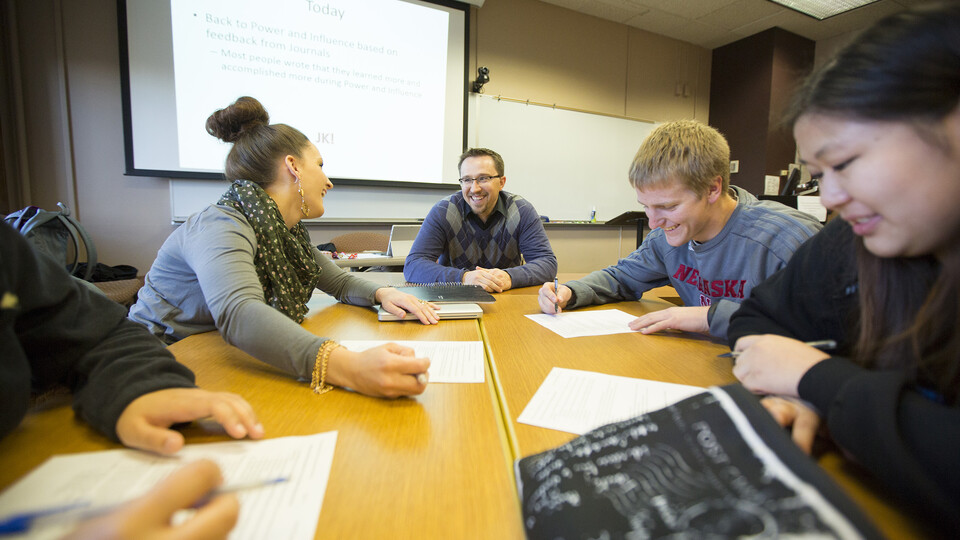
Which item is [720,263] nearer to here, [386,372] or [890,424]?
[890,424]

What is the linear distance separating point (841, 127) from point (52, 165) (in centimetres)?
378

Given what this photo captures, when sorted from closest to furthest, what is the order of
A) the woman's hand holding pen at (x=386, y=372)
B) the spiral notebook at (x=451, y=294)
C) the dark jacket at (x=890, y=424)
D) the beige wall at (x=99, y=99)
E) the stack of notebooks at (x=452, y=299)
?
the dark jacket at (x=890, y=424)
the woman's hand holding pen at (x=386, y=372)
the stack of notebooks at (x=452, y=299)
the spiral notebook at (x=451, y=294)
the beige wall at (x=99, y=99)

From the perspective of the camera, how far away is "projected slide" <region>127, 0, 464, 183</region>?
8.42ft

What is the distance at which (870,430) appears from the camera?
1.33ft

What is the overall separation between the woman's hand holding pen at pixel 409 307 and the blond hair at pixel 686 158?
A: 0.69 metres

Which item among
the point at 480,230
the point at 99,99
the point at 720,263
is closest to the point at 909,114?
the point at 720,263

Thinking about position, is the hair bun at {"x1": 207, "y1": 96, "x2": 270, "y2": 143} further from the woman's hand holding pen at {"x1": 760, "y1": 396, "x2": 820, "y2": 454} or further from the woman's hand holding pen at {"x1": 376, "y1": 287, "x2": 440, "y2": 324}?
the woman's hand holding pen at {"x1": 760, "y1": 396, "x2": 820, "y2": 454}

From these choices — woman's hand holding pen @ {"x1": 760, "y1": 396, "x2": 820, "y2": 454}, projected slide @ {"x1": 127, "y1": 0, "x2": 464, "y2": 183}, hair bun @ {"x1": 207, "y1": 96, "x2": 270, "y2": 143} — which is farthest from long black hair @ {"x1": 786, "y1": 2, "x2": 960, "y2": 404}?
projected slide @ {"x1": 127, "y1": 0, "x2": 464, "y2": 183}

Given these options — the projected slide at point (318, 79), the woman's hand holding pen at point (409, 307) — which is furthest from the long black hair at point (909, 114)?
the projected slide at point (318, 79)

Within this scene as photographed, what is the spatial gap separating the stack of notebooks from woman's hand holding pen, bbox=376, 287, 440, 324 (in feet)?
0.05

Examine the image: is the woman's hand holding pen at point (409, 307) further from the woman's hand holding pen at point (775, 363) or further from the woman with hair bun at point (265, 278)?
the woman's hand holding pen at point (775, 363)

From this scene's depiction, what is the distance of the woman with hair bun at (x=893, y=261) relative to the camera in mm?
391

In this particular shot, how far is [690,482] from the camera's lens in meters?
0.34

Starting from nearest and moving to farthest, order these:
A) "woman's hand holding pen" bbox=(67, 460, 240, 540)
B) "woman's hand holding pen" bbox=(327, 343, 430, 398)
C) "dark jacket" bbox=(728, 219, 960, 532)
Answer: "woman's hand holding pen" bbox=(67, 460, 240, 540)
"dark jacket" bbox=(728, 219, 960, 532)
"woman's hand holding pen" bbox=(327, 343, 430, 398)
